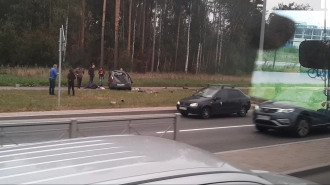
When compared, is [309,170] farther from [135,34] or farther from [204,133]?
[135,34]

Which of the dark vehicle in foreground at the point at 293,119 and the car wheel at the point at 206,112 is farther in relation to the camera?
the car wheel at the point at 206,112

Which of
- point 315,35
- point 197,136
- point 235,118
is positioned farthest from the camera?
point 235,118

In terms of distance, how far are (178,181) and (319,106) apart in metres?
11.8

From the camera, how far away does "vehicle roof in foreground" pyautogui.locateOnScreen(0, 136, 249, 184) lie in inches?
73.5

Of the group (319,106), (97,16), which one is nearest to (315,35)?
(319,106)

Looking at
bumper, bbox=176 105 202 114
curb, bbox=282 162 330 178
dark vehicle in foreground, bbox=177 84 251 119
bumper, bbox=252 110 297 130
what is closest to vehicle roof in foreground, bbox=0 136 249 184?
curb, bbox=282 162 330 178

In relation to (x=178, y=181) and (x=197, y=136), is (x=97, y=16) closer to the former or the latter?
(x=197, y=136)

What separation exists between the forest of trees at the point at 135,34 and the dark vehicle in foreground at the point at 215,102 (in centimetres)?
2409

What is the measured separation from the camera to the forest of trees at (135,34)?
49.1 m

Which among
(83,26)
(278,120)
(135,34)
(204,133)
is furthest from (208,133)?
(135,34)

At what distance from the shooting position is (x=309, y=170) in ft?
23.3

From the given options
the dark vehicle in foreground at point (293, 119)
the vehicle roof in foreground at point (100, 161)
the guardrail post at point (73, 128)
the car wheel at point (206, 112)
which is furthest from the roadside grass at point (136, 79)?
the vehicle roof in foreground at point (100, 161)

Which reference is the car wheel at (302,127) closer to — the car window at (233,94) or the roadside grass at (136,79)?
the car window at (233,94)

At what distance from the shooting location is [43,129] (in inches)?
223
